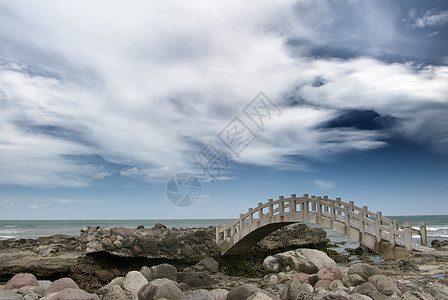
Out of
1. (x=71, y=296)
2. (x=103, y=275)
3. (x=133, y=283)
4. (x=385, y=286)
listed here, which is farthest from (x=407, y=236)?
(x=103, y=275)

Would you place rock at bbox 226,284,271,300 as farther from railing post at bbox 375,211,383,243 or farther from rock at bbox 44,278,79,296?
railing post at bbox 375,211,383,243

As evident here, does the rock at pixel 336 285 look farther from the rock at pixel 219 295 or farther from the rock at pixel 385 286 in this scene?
the rock at pixel 219 295

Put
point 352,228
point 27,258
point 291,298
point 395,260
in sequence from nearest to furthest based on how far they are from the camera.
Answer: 1. point 291,298
2. point 395,260
3. point 352,228
4. point 27,258

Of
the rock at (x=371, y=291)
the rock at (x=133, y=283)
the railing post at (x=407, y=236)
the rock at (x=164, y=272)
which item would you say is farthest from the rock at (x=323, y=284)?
the rock at (x=164, y=272)

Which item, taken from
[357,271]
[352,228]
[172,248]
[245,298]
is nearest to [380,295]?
[357,271]

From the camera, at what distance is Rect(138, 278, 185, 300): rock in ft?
24.7

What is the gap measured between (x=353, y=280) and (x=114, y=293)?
Result: 503 centimetres

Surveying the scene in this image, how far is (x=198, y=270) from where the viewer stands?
14.0 meters

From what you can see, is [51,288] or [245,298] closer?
[245,298]

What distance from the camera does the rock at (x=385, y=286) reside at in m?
7.01

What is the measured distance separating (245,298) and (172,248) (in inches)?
346

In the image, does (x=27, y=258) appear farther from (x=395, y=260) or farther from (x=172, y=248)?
(x=395, y=260)

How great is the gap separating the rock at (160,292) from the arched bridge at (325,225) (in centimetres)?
665

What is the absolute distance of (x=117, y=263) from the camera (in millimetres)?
14812
